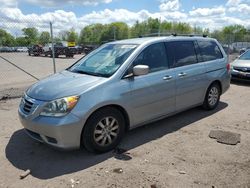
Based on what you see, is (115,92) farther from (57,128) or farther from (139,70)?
(57,128)

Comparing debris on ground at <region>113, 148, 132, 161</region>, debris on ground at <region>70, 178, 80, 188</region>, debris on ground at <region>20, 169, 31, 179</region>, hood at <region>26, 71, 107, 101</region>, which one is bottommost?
debris on ground at <region>70, 178, 80, 188</region>

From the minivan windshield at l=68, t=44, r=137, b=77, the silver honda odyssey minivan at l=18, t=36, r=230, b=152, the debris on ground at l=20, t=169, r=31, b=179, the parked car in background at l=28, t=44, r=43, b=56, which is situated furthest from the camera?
the parked car in background at l=28, t=44, r=43, b=56

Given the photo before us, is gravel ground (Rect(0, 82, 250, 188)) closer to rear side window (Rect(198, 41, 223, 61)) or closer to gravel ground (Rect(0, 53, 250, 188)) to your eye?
gravel ground (Rect(0, 53, 250, 188))

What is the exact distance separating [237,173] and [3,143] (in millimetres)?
3797

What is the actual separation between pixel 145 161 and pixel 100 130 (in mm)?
821

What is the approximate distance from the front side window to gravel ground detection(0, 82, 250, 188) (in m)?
1.24

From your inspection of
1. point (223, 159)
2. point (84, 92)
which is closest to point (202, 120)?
point (223, 159)

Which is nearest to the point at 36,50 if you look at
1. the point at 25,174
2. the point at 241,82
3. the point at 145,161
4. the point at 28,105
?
the point at 241,82

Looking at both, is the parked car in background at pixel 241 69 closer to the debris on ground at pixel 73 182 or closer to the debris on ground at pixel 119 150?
the debris on ground at pixel 119 150

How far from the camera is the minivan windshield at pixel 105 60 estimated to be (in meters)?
4.53

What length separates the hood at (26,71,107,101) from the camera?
395 cm

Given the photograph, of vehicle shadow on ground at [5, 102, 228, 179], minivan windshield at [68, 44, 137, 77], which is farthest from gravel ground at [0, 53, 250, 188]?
minivan windshield at [68, 44, 137, 77]

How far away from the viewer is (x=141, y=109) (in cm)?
464

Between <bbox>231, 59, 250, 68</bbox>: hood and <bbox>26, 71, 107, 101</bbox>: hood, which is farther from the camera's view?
<bbox>231, 59, 250, 68</bbox>: hood
